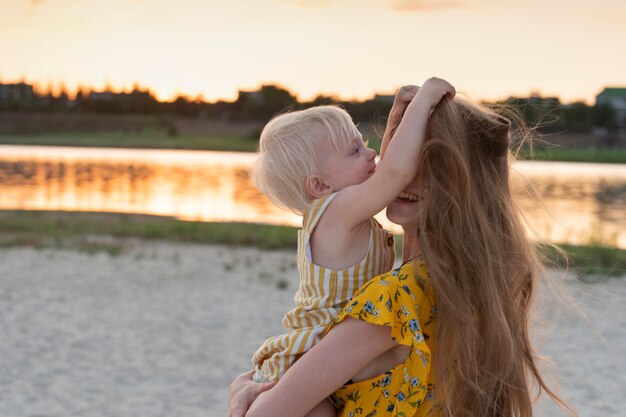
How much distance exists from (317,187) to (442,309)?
0.54m

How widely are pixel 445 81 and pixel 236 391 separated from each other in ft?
2.89

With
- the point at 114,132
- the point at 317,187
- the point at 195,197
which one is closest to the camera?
the point at 317,187

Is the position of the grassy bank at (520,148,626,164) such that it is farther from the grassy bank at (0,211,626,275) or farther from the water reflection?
the grassy bank at (0,211,626,275)

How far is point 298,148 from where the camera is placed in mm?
2189

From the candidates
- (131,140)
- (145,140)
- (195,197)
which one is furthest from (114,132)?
(195,197)

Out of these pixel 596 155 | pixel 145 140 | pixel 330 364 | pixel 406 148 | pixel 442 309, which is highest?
pixel 406 148

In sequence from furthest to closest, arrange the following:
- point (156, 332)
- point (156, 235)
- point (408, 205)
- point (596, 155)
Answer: point (596, 155) → point (156, 235) → point (156, 332) → point (408, 205)

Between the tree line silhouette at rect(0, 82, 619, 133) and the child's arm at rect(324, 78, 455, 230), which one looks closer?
the child's arm at rect(324, 78, 455, 230)

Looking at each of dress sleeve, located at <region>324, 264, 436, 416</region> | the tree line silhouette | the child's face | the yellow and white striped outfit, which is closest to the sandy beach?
the child's face

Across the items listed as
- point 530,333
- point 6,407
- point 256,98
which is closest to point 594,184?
point 256,98

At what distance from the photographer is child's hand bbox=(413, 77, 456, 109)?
1.77 metres

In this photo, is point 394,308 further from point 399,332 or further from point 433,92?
point 433,92

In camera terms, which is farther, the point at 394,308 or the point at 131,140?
the point at 131,140

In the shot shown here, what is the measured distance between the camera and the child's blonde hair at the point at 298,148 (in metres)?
2.17
